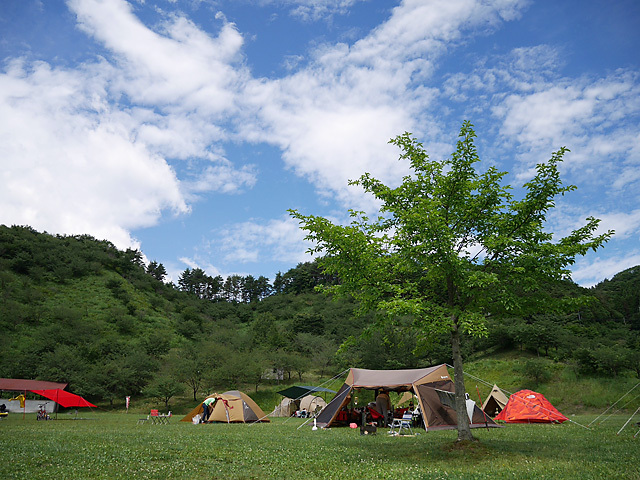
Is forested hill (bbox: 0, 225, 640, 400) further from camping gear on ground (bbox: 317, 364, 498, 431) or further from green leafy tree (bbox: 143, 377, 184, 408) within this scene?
camping gear on ground (bbox: 317, 364, 498, 431)

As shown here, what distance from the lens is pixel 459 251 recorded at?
488 inches

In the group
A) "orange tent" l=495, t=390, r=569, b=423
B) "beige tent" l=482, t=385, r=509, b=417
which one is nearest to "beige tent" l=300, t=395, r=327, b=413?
"beige tent" l=482, t=385, r=509, b=417

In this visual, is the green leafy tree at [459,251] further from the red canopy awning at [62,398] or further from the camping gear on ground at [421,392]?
the red canopy awning at [62,398]

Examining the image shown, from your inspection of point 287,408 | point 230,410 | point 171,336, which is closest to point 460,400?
point 230,410

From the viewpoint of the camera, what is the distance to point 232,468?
9.79 metres

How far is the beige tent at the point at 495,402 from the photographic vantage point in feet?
87.7

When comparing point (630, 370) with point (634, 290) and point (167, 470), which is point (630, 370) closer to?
point (634, 290)

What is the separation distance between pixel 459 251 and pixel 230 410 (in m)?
20.9

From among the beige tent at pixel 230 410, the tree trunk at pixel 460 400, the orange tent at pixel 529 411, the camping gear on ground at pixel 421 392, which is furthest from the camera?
the beige tent at pixel 230 410

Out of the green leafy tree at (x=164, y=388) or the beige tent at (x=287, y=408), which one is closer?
the beige tent at (x=287, y=408)

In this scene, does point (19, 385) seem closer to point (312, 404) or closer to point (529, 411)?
point (312, 404)

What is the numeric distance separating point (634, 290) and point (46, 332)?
267 feet

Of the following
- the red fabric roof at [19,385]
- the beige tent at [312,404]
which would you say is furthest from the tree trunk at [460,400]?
the red fabric roof at [19,385]

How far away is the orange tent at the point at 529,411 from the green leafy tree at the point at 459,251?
1398 cm
